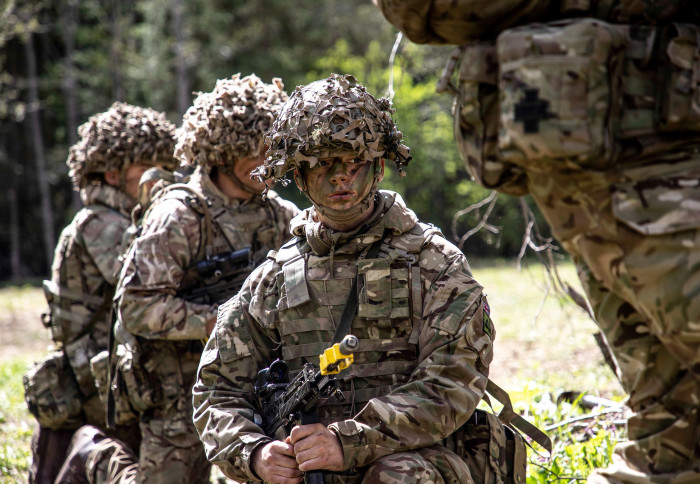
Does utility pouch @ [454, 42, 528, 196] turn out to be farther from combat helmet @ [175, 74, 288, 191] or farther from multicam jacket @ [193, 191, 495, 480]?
combat helmet @ [175, 74, 288, 191]

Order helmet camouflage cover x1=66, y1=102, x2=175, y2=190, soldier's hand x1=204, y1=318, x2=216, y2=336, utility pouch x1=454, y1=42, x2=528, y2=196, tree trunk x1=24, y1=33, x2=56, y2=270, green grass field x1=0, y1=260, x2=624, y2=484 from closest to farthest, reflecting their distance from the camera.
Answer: utility pouch x1=454, y1=42, x2=528, y2=196 < soldier's hand x1=204, y1=318, x2=216, y2=336 < green grass field x1=0, y1=260, x2=624, y2=484 < helmet camouflage cover x1=66, y1=102, x2=175, y2=190 < tree trunk x1=24, y1=33, x2=56, y2=270

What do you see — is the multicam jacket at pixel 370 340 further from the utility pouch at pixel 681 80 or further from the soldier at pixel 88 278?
the soldier at pixel 88 278

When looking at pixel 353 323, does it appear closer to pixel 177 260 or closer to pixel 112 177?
pixel 177 260

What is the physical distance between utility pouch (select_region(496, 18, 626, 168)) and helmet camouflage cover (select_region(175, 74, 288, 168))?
8.17 feet

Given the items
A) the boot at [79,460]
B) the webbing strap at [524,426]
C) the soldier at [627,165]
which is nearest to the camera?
the soldier at [627,165]

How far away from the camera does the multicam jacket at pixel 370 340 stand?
3.15 metres

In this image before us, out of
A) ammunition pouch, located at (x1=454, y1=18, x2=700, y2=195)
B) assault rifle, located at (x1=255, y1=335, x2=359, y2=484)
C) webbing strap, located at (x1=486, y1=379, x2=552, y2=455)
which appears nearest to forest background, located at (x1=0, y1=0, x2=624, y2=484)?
webbing strap, located at (x1=486, y1=379, x2=552, y2=455)

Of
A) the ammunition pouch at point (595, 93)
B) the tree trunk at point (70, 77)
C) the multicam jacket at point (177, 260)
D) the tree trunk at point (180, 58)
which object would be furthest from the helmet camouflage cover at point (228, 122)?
the tree trunk at point (70, 77)

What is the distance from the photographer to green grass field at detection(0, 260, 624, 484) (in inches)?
187

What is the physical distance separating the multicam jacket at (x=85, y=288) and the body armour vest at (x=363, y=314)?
241cm

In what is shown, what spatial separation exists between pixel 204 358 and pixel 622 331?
1875 mm

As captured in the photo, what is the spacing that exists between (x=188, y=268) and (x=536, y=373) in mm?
4903

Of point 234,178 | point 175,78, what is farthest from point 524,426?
point 175,78

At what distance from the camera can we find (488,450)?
3.36 m
